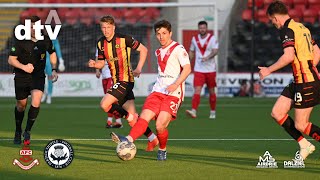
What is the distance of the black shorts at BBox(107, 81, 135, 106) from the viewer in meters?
13.4

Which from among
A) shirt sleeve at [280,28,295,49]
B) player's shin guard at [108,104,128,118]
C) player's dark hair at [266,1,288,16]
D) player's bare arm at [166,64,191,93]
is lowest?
player's shin guard at [108,104,128,118]

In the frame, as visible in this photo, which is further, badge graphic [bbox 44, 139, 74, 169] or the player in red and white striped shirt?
the player in red and white striped shirt

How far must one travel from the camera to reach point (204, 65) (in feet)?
68.2

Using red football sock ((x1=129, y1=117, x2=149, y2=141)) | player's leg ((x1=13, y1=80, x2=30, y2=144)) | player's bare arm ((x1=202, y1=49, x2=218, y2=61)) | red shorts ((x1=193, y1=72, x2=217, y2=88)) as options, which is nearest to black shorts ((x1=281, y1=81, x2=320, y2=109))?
red football sock ((x1=129, y1=117, x2=149, y2=141))

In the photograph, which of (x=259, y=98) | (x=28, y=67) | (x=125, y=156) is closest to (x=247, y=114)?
(x=259, y=98)

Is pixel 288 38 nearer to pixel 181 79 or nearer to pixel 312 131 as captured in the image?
pixel 312 131

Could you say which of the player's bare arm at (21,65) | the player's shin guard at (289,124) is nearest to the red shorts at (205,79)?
the player's bare arm at (21,65)

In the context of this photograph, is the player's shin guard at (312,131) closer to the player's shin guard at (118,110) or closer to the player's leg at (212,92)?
the player's shin guard at (118,110)

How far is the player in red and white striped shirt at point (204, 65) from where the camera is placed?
2044 centimetres

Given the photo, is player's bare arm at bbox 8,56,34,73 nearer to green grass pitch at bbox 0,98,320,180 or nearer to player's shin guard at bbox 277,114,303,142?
green grass pitch at bbox 0,98,320,180

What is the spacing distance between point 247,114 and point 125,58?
8700mm

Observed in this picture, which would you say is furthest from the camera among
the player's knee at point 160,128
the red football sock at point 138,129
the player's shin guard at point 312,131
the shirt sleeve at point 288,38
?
the player's knee at point 160,128

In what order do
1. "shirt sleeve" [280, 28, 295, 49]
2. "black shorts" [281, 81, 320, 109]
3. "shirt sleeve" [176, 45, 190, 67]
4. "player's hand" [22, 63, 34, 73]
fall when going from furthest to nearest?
1. "player's hand" [22, 63, 34, 73]
2. "shirt sleeve" [176, 45, 190, 67]
3. "black shorts" [281, 81, 320, 109]
4. "shirt sleeve" [280, 28, 295, 49]

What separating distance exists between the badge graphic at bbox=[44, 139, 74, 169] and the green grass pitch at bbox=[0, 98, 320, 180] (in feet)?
0.48
